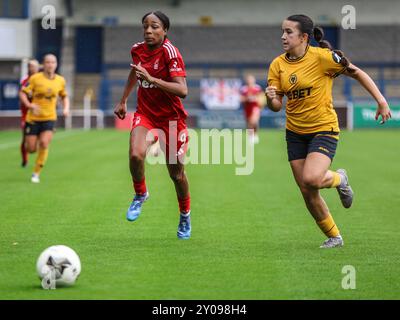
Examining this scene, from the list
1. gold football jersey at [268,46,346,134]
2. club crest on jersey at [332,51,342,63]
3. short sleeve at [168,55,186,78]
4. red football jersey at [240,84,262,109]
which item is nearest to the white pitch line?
red football jersey at [240,84,262,109]

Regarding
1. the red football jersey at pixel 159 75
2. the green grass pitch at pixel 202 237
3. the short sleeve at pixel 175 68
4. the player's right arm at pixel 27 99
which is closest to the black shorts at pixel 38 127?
the player's right arm at pixel 27 99

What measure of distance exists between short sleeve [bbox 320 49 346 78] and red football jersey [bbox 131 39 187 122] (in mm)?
1453

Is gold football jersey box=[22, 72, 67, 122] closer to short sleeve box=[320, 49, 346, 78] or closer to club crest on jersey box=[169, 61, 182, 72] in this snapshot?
club crest on jersey box=[169, 61, 182, 72]

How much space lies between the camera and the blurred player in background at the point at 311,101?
32.2 ft

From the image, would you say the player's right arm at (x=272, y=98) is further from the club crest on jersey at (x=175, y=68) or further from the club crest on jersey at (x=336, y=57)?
A: the club crest on jersey at (x=175, y=68)

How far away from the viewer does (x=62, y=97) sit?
1861cm

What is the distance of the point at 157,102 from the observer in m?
10.5

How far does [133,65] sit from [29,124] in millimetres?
8883

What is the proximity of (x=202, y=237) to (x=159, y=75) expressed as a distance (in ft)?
6.18

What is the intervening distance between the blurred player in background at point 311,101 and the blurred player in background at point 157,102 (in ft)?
3.49
